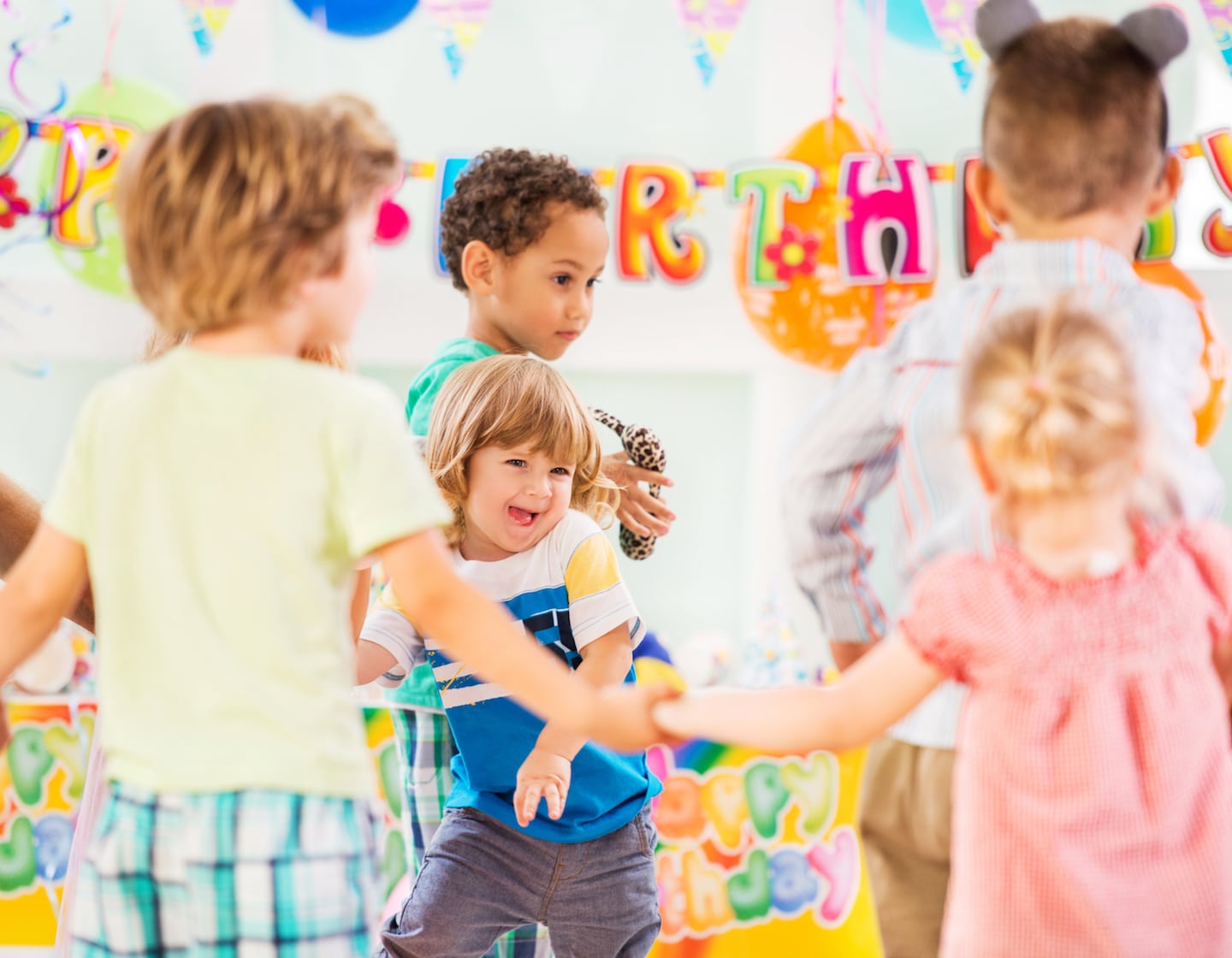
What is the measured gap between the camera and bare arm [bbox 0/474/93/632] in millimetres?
1601

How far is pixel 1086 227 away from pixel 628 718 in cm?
62

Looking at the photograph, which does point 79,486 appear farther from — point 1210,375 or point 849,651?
point 1210,375

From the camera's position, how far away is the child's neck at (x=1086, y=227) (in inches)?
48.1

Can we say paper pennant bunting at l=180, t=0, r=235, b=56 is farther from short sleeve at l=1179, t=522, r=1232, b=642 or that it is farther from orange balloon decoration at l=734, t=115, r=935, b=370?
short sleeve at l=1179, t=522, r=1232, b=642

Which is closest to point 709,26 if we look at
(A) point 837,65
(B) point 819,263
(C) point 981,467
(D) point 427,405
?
(A) point 837,65

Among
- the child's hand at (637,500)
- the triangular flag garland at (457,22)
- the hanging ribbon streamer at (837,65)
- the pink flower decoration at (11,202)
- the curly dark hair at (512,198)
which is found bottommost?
the child's hand at (637,500)

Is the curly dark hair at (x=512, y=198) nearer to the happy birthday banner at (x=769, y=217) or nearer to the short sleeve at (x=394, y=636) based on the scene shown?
the happy birthday banner at (x=769, y=217)

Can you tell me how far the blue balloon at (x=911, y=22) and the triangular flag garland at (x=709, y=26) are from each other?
0.77ft

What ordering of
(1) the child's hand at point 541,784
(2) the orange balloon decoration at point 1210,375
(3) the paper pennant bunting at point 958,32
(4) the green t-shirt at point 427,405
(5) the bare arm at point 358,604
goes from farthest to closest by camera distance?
(3) the paper pennant bunting at point 958,32 → (2) the orange balloon decoration at point 1210,375 → (4) the green t-shirt at point 427,405 → (5) the bare arm at point 358,604 → (1) the child's hand at point 541,784

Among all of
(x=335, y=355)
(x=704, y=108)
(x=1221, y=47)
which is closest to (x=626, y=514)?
(x=335, y=355)

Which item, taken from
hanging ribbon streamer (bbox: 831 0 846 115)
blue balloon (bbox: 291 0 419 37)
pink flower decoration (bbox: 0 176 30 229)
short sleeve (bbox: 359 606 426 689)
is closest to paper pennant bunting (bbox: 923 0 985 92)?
hanging ribbon streamer (bbox: 831 0 846 115)

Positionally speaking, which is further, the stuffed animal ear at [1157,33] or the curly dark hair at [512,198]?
the curly dark hair at [512,198]

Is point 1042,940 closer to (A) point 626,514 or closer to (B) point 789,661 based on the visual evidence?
(A) point 626,514

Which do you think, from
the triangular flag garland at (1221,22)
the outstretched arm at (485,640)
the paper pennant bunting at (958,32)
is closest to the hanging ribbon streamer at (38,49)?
the paper pennant bunting at (958,32)
